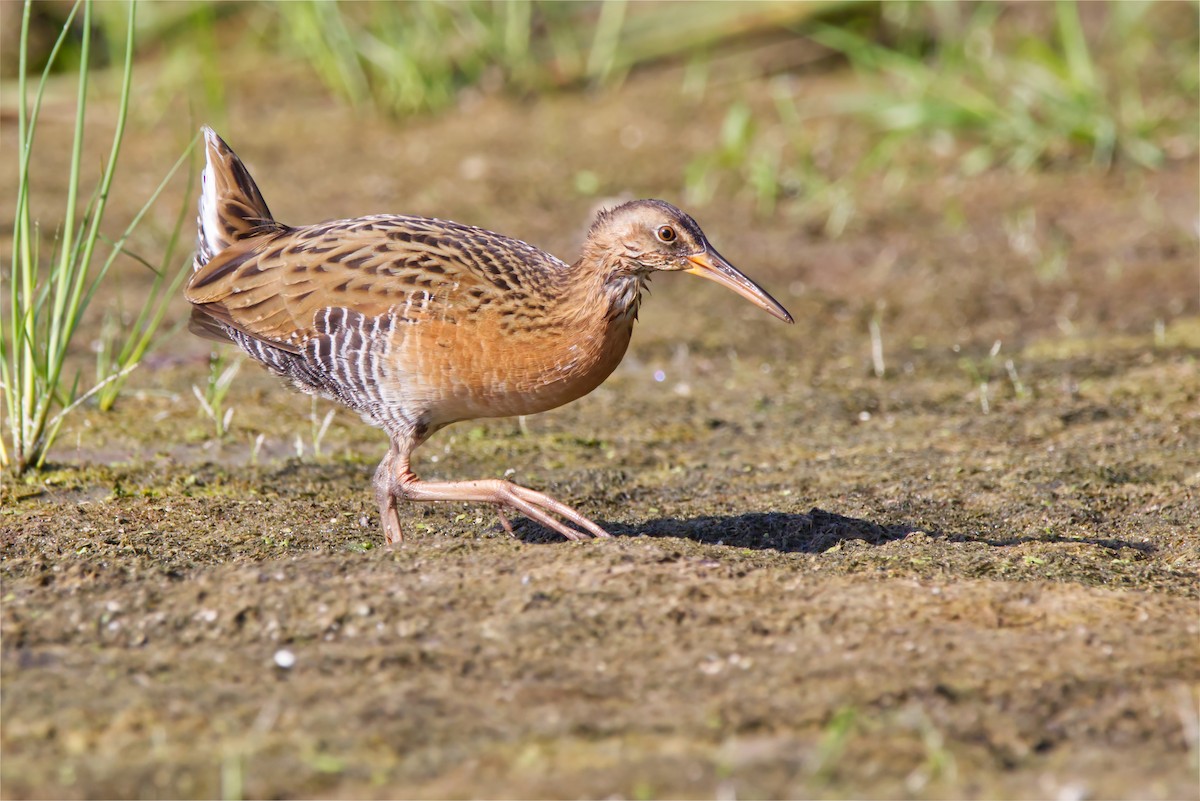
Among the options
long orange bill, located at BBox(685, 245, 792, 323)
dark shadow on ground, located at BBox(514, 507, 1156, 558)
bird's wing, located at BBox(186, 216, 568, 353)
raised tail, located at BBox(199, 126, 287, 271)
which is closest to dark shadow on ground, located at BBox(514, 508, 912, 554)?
dark shadow on ground, located at BBox(514, 507, 1156, 558)

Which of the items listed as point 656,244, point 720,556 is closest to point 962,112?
point 656,244

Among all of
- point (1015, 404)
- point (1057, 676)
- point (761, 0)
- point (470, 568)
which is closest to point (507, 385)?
point (470, 568)

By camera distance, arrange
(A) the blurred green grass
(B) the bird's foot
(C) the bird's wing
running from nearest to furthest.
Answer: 1. (B) the bird's foot
2. (C) the bird's wing
3. (A) the blurred green grass

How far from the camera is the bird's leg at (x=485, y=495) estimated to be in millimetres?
4211

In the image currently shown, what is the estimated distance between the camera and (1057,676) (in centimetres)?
314

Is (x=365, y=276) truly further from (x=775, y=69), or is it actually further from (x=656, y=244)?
(x=775, y=69)

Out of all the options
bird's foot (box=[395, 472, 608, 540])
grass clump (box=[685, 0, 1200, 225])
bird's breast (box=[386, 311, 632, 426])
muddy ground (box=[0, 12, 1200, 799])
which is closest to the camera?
muddy ground (box=[0, 12, 1200, 799])

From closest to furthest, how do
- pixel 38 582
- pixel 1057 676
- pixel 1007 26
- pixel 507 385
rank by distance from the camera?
pixel 1057 676 < pixel 38 582 < pixel 507 385 < pixel 1007 26

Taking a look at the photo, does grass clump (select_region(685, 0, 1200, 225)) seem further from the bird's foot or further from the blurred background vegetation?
the bird's foot

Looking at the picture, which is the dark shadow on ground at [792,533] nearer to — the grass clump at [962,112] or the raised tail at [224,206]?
the raised tail at [224,206]

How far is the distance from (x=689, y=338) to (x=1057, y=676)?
371cm

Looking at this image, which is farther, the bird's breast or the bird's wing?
the bird's wing

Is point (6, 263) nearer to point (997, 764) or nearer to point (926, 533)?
point (926, 533)

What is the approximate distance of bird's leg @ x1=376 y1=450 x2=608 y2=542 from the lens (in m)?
4.21
